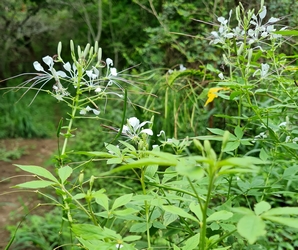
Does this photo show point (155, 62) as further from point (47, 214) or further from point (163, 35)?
point (47, 214)

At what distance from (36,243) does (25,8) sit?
3.97 metres

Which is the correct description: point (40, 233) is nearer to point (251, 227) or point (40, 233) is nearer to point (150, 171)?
point (150, 171)

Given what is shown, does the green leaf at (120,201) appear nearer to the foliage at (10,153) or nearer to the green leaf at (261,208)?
the green leaf at (261,208)

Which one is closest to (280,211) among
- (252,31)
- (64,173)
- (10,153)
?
(64,173)

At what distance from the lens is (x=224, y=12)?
2.23m

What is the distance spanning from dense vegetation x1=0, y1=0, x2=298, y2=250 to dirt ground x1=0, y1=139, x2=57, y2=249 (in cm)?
13

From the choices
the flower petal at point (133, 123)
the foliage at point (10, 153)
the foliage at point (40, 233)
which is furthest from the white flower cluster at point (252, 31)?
the foliage at point (10, 153)

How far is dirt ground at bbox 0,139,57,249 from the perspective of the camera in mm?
2157

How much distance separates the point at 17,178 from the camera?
9.00ft

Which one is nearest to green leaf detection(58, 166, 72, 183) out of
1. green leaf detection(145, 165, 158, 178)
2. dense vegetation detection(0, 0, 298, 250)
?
dense vegetation detection(0, 0, 298, 250)

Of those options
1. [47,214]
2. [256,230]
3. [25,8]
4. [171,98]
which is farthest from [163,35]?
[25,8]

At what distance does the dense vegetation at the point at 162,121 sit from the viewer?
446 mm

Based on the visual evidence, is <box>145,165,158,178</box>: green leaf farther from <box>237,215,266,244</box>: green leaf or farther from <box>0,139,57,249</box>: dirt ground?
<box>0,139,57,249</box>: dirt ground

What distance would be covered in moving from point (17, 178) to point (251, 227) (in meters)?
2.71
